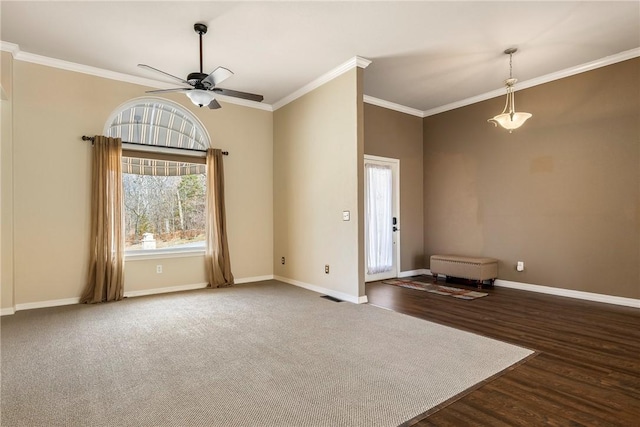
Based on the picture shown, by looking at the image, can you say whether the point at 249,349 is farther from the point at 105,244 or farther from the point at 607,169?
the point at 607,169

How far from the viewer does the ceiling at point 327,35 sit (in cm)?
346

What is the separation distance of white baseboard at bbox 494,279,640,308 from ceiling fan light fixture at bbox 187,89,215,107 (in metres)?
5.21

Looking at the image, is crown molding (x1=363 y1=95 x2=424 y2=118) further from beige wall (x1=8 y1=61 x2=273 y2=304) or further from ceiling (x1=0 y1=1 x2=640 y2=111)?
beige wall (x1=8 y1=61 x2=273 y2=304)

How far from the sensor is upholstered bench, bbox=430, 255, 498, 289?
5.55 metres

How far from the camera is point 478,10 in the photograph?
3.50 metres

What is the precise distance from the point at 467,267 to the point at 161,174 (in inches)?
203

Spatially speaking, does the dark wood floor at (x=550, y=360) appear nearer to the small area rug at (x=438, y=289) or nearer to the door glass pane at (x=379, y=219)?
the small area rug at (x=438, y=289)

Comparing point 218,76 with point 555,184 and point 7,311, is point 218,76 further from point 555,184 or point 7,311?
point 555,184

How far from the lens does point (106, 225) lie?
4.80m

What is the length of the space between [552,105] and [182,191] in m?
5.89

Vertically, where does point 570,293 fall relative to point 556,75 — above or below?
A: below

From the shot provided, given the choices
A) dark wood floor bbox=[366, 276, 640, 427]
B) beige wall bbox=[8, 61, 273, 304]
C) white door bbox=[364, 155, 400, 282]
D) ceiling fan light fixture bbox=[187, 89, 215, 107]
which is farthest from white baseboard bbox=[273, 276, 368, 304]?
ceiling fan light fixture bbox=[187, 89, 215, 107]

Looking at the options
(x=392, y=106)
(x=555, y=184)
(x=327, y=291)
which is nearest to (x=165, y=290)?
(x=327, y=291)

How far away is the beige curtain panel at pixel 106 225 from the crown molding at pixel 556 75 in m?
5.68
